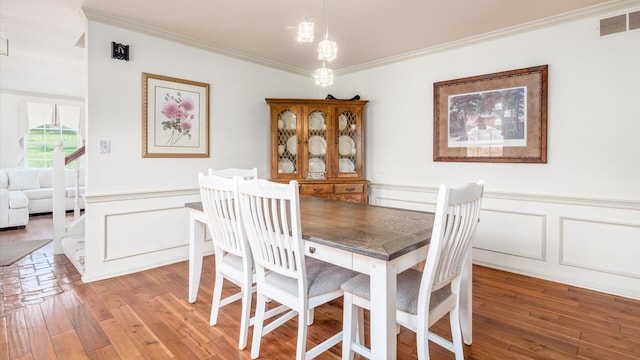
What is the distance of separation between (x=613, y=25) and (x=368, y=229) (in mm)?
2745

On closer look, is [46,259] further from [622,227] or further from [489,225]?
[622,227]

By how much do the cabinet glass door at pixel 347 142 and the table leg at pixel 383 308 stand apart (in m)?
2.72

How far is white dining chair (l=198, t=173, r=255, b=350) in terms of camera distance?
5.96 ft

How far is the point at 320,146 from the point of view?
4016mm

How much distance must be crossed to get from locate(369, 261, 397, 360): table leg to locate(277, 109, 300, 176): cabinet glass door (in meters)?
2.71

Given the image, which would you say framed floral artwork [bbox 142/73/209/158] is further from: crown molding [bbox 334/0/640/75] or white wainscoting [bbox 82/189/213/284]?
crown molding [bbox 334/0/640/75]

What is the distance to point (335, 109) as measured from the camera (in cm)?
395

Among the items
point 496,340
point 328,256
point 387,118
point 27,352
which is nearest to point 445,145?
point 387,118

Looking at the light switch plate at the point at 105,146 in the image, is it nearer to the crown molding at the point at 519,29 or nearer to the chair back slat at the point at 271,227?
the chair back slat at the point at 271,227

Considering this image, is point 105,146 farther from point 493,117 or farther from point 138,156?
point 493,117

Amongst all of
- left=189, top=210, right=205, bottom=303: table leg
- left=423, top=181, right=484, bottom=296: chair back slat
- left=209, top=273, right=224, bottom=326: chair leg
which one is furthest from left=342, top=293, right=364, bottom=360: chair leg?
left=189, top=210, right=205, bottom=303: table leg

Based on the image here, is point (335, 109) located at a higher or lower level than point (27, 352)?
higher

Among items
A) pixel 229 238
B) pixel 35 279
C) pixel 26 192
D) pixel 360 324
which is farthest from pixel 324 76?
pixel 26 192

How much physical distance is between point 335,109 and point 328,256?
2750mm
